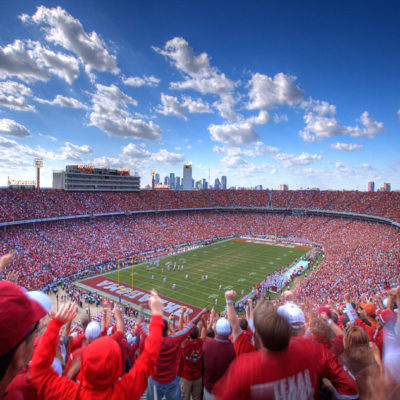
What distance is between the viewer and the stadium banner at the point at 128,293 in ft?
63.7

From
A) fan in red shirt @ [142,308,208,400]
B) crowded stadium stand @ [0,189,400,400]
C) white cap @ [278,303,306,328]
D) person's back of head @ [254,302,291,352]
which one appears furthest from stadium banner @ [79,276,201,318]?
person's back of head @ [254,302,291,352]

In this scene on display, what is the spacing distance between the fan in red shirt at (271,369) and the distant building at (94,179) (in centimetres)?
4686

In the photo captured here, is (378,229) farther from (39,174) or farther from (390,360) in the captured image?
(39,174)

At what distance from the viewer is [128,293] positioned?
2239 cm

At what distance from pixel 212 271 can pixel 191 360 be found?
25.9m

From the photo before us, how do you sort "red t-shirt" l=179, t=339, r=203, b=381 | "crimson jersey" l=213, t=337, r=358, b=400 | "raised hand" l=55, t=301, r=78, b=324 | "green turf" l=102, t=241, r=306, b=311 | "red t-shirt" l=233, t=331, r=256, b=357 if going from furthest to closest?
"green turf" l=102, t=241, r=306, b=311 < "red t-shirt" l=179, t=339, r=203, b=381 < "red t-shirt" l=233, t=331, r=256, b=357 < "raised hand" l=55, t=301, r=78, b=324 < "crimson jersey" l=213, t=337, r=358, b=400

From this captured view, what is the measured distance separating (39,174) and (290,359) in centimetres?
6281

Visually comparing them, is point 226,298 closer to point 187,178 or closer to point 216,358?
point 216,358

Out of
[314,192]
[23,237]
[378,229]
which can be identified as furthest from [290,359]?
[314,192]

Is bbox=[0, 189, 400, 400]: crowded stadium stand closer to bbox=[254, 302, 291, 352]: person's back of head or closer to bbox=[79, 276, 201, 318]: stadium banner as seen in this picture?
bbox=[254, 302, 291, 352]: person's back of head

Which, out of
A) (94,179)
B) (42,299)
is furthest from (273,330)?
(94,179)

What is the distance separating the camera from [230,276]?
27.2 m

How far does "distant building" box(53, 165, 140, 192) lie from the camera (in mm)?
43688

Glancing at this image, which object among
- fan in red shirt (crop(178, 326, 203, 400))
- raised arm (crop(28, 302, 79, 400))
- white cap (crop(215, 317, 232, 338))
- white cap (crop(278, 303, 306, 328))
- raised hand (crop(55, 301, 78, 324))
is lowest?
fan in red shirt (crop(178, 326, 203, 400))
